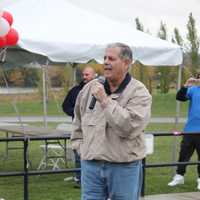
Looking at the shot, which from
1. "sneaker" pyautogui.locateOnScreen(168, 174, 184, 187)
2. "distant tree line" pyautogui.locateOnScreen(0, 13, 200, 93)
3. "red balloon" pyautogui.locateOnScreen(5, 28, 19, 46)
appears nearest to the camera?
"red balloon" pyautogui.locateOnScreen(5, 28, 19, 46)

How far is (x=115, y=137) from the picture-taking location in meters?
3.97

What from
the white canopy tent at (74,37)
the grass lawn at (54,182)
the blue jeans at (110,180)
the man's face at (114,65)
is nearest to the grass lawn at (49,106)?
the grass lawn at (54,182)

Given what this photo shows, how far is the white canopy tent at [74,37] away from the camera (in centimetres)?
811

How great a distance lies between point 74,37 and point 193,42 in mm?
31560

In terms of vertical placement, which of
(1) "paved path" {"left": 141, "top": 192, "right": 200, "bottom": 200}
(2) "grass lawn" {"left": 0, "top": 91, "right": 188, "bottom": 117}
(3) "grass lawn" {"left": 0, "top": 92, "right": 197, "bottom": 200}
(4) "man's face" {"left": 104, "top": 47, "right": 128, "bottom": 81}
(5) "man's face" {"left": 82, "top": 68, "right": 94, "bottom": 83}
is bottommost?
(2) "grass lawn" {"left": 0, "top": 91, "right": 188, "bottom": 117}

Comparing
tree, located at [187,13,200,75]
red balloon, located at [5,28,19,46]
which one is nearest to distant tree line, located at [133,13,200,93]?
tree, located at [187,13,200,75]

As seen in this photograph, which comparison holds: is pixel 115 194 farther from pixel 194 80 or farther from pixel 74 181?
pixel 74 181

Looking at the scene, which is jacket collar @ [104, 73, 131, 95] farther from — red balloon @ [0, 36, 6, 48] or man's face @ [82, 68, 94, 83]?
man's face @ [82, 68, 94, 83]

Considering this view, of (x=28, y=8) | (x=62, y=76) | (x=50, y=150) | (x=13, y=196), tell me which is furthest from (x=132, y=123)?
(x=62, y=76)

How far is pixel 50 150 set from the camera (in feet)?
38.8

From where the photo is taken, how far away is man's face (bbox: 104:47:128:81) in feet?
13.1

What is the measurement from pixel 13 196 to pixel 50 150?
4.00 meters

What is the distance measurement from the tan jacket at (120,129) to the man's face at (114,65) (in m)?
0.12

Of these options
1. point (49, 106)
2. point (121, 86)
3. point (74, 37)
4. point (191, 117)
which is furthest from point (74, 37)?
point (49, 106)
